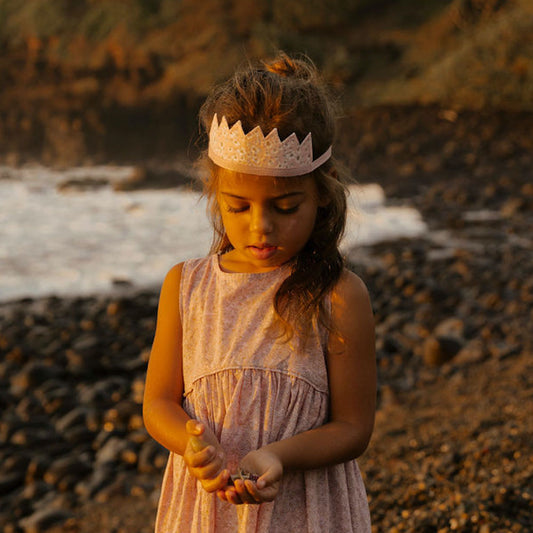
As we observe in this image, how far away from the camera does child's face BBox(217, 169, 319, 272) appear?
163 cm

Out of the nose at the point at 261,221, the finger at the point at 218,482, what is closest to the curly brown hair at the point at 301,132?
the nose at the point at 261,221

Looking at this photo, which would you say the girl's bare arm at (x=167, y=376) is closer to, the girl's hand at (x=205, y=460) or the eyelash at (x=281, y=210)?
the girl's hand at (x=205, y=460)

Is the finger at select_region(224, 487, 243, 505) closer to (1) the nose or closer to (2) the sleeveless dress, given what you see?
(2) the sleeveless dress

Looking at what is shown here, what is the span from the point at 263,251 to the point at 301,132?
28 centimetres

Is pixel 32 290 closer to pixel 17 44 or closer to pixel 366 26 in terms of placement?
pixel 366 26

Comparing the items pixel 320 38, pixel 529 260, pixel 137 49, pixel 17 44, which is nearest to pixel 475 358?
pixel 529 260

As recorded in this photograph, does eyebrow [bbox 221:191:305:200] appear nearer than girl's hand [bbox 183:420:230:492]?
No

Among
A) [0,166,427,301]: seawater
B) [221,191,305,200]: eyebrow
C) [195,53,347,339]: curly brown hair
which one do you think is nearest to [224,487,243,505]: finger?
[195,53,347,339]: curly brown hair

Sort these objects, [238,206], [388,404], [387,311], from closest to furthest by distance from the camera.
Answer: [238,206]
[388,404]
[387,311]

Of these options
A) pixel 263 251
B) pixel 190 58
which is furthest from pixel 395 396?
pixel 190 58

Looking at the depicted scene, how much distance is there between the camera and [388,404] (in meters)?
4.68

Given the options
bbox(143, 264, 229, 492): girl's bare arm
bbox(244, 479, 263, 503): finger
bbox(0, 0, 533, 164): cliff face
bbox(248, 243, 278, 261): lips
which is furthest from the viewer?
bbox(0, 0, 533, 164): cliff face

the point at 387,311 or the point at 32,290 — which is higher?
the point at 387,311

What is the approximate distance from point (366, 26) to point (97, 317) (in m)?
14.1
